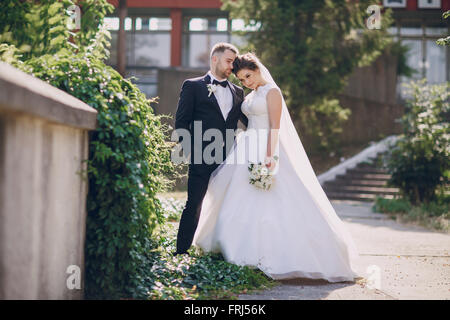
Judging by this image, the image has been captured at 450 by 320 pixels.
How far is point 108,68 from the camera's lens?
367 centimetres

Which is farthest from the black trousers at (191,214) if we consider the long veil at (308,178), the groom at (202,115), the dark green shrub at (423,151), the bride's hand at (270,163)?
the dark green shrub at (423,151)

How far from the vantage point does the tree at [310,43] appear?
13.8 metres

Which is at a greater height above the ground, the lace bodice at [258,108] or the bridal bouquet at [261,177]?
the lace bodice at [258,108]

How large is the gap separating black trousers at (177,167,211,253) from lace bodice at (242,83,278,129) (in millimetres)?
734

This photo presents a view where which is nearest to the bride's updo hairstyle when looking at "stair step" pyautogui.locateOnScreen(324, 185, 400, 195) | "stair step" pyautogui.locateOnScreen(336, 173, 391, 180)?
"stair step" pyautogui.locateOnScreen(324, 185, 400, 195)

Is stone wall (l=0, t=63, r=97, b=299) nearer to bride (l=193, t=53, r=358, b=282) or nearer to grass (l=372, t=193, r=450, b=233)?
bride (l=193, t=53, r=358, b=282)

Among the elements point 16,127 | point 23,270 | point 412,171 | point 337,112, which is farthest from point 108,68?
point 337,112

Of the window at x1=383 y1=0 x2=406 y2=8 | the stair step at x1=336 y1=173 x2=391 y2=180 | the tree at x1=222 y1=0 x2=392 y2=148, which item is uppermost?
the window at x1=383 y1=0 x2=406 y2=8

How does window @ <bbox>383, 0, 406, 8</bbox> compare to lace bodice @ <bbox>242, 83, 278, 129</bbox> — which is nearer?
lace bodice @ <bbox>242, 83, 278, 129</bbox>

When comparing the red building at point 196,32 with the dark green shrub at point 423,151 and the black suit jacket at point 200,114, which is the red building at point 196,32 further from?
the black suit jacket at point 200,114

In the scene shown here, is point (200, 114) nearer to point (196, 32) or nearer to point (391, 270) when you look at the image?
point (391, 270)

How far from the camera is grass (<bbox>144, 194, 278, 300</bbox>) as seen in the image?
12.1 feet

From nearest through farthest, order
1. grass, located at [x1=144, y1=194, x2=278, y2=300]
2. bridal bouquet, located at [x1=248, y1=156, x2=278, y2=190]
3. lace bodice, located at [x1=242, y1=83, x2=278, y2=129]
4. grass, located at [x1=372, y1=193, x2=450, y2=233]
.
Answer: grass, located at [x1=144, y1=194, x2=278, y2=300], bridal bouquet, located at [x1=248, y1=156, x2=278, y2=190], lace bodice, located at [x1=242, y1=83, x2=278, y2=129], grass, located at [x1=372, y1=193, x2=450, y2=233]

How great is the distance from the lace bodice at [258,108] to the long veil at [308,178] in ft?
0.52
